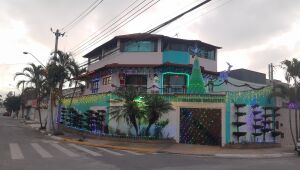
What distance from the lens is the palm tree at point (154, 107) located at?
25.3 meters

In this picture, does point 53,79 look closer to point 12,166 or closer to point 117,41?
point 117,41

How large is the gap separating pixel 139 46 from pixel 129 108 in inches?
528

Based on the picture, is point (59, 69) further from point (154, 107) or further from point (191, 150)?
point (191, 150)

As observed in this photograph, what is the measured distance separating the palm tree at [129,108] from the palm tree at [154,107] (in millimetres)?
597

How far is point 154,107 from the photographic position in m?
25.3

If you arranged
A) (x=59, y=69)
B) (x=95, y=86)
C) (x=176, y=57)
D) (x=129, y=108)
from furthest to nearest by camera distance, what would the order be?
(x=95, y=86) < (x=176, y=57) < (x=59, y=69) < (x=129, y=108)

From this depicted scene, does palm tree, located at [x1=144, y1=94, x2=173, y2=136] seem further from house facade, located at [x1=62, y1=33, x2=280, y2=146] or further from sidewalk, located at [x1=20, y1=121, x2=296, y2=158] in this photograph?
sidewalk, located at [x1=20, y1=121, x2=296, y2=158]

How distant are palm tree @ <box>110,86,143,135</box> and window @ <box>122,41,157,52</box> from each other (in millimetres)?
11182

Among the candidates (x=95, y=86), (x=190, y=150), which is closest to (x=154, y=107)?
(x=190, y=150)

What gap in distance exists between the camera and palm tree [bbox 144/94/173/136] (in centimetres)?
2533

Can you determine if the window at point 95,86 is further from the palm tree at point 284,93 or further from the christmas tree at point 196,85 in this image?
the palm tree at point 284,93

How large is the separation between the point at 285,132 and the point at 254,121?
14.7ft

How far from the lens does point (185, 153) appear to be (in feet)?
70.2

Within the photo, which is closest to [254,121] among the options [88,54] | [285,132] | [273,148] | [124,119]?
[273,148]
